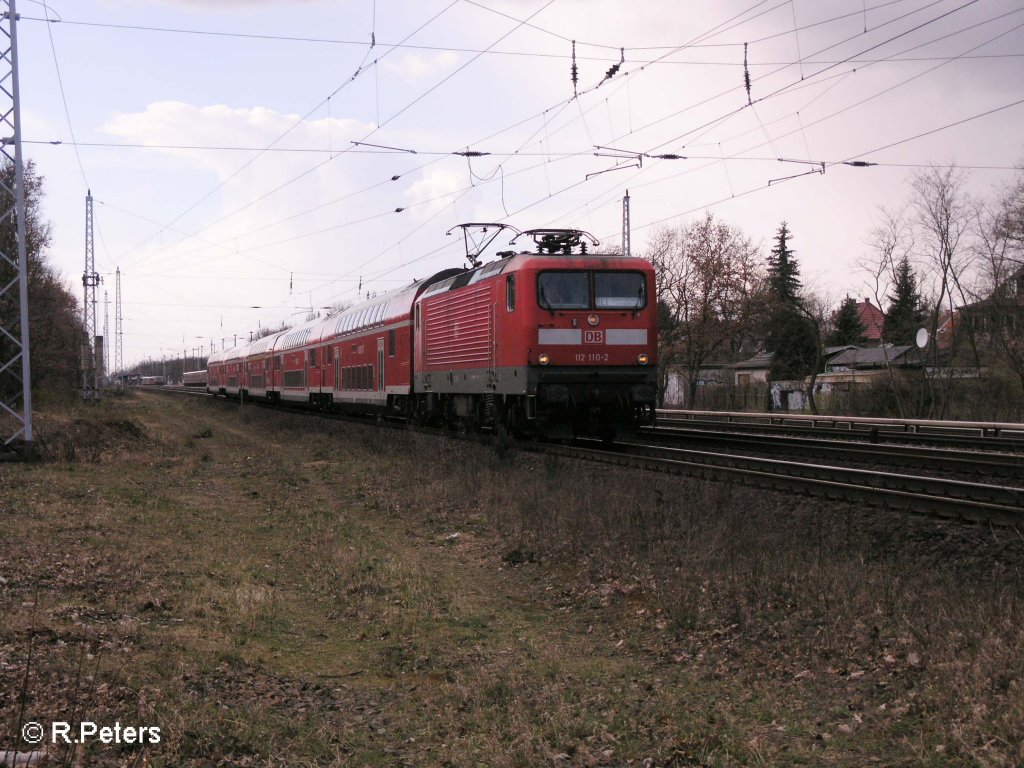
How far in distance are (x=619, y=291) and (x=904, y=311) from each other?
45.0 metres

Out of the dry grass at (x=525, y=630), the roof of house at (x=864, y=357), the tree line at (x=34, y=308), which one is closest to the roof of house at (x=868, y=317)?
the roof of house at (x=864, y=357)

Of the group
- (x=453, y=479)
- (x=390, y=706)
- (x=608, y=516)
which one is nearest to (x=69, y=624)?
(x=390, y=706)

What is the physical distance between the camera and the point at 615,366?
16.2 m

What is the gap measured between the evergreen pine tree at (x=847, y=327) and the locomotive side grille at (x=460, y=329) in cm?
5524

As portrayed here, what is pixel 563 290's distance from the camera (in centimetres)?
1619

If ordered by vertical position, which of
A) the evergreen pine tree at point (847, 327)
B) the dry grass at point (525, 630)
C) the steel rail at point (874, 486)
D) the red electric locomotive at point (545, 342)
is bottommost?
the dry grass at point (525, 630)

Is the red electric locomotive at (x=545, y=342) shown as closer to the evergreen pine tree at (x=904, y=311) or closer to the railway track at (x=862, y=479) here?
the railway track at (x=862, y=479)

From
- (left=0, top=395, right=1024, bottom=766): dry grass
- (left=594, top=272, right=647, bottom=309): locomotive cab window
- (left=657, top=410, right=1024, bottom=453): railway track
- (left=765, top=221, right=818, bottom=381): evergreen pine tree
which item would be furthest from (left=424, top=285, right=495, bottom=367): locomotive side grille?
(left=765, top=221, right=818, bottom=381): evergreen pine tree

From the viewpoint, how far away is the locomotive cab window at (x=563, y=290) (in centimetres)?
1605

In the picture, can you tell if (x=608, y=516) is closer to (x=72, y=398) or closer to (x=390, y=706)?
(x=390, y=706)

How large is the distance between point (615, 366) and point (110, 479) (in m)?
8.97

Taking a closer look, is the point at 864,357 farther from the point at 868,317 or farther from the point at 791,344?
the point at 868,317

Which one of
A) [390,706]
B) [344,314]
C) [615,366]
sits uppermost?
[344,314]

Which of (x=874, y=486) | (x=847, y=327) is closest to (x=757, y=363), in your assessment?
(x=847, y=327)
